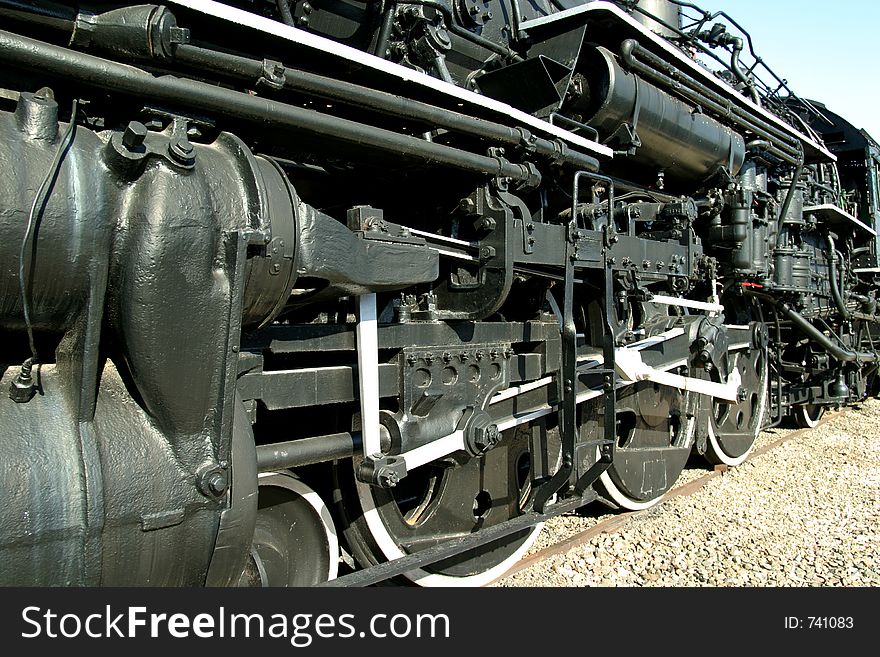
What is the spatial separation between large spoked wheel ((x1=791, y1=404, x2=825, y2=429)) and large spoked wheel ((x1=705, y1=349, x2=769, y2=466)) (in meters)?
1.79

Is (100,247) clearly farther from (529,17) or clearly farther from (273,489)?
(529,17)

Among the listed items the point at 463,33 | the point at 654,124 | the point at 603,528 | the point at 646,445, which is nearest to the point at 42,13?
the point at 463,33

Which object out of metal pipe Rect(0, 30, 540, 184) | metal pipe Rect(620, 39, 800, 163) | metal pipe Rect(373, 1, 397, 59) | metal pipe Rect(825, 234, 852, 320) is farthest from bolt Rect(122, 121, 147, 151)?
metal pipe Rect(825, 234, 852, 320)

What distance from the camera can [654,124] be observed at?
4508 mm

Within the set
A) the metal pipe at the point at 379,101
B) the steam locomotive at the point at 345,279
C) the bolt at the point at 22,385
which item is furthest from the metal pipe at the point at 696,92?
the bolt at the point at 22,385

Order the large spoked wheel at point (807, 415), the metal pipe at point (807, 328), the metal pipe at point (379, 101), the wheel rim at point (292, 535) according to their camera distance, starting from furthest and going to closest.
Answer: the large spoked wheel at point (807, 415)
the metal pipe at point (807, 328)
the wheel rim at point (292, 535)
the metal pipe at point (379, 101)

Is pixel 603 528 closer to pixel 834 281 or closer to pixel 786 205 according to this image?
pixel 786 205

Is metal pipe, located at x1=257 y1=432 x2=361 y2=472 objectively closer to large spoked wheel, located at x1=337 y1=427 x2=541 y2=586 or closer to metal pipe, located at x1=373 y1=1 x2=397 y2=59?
large spoked wheel, located at x1=337 y1=427 x2=541 y2=586

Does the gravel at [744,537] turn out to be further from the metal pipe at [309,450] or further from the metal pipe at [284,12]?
the metal pipe at [284,12]

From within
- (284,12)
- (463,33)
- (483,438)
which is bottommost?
(483,438)

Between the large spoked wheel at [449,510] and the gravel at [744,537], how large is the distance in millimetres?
213

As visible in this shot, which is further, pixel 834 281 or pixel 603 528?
pixel 834 281

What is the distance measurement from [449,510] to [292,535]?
86 cm

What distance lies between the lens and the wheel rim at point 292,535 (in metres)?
2.73
